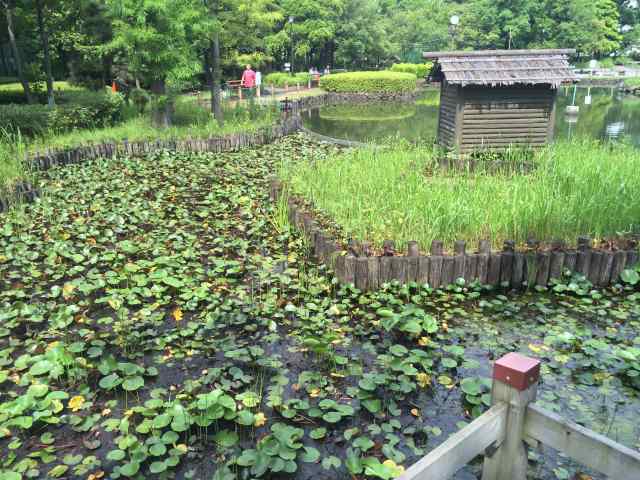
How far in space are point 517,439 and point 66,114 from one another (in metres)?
13.9

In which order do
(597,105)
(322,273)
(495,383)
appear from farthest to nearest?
(597,105) < (322,273) < (495,383)

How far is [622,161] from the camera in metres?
8.41

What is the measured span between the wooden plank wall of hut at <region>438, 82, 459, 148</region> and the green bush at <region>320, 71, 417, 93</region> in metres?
21.3

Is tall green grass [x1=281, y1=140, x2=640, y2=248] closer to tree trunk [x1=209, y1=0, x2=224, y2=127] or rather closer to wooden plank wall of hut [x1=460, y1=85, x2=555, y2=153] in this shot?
wooden plank wall of hut [x1=460, y1=85, x2=555, y2=153]

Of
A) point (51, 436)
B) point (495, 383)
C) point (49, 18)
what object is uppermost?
point (49, 18)

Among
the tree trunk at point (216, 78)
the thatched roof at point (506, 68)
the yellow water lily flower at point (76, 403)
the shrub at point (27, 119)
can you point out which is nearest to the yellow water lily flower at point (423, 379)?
the yellow water lily flower at point (76, 403)

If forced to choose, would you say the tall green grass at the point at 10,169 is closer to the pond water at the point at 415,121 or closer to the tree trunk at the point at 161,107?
the tree trunk at the point at 161,107

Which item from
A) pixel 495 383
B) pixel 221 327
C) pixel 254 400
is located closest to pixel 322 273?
pixel 221 327

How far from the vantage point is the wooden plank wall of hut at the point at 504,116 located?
1105 cm

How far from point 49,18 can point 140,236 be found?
15066 mm

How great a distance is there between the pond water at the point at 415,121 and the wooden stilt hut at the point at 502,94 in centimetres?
288

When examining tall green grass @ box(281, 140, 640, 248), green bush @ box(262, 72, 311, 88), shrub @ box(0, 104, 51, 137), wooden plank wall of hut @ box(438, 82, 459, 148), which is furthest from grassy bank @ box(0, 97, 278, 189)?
green bush @ box(262, 72, 311, 88)

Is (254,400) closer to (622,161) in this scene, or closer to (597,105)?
(622,161)

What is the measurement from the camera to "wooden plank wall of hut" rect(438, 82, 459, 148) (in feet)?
37.1
